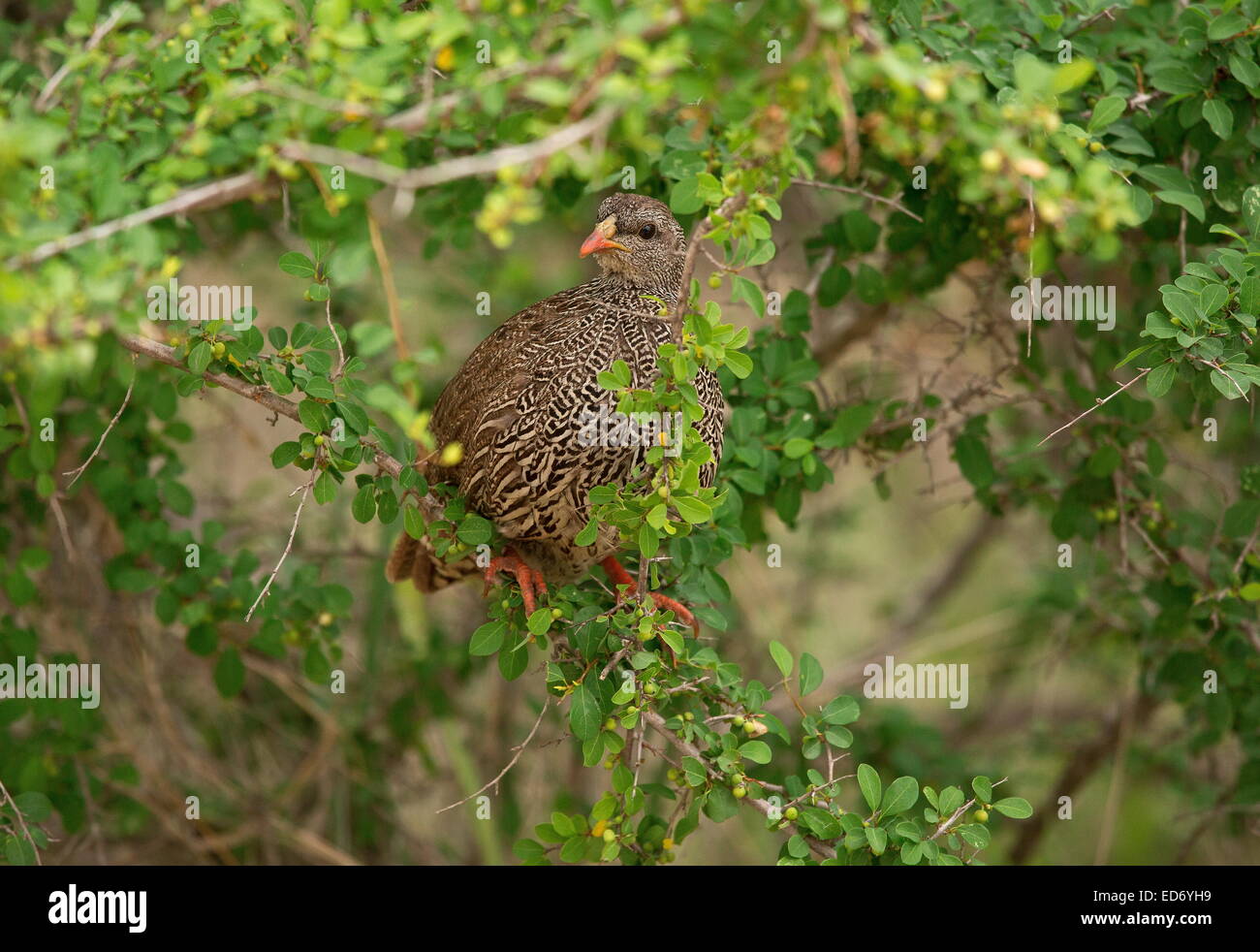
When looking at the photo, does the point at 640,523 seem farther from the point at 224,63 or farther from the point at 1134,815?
the point at 1134,815

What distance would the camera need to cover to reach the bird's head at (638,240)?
379 cm

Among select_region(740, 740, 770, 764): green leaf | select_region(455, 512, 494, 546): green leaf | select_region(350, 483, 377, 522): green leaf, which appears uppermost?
select_region(350, 483, 377, 522): green leaf

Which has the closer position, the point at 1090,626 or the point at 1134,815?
the point at 1090,626

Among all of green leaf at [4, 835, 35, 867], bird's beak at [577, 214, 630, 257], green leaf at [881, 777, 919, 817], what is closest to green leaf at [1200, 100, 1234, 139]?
bird's beak at [577, 214, 630, 257]

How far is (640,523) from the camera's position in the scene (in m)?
2.77

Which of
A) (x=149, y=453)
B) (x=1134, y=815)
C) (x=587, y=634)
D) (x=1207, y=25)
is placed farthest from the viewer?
(x=1134, y=815)

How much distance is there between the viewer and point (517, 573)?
3561mm

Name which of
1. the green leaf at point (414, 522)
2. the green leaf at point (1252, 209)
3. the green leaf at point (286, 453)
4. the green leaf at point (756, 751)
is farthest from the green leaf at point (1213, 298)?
the green leaf at point (286, 453)

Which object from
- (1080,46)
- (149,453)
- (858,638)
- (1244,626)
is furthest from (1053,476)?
(858,638)

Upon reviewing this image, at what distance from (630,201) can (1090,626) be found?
10.4ft

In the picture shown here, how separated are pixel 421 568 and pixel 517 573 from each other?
0.71 meters
